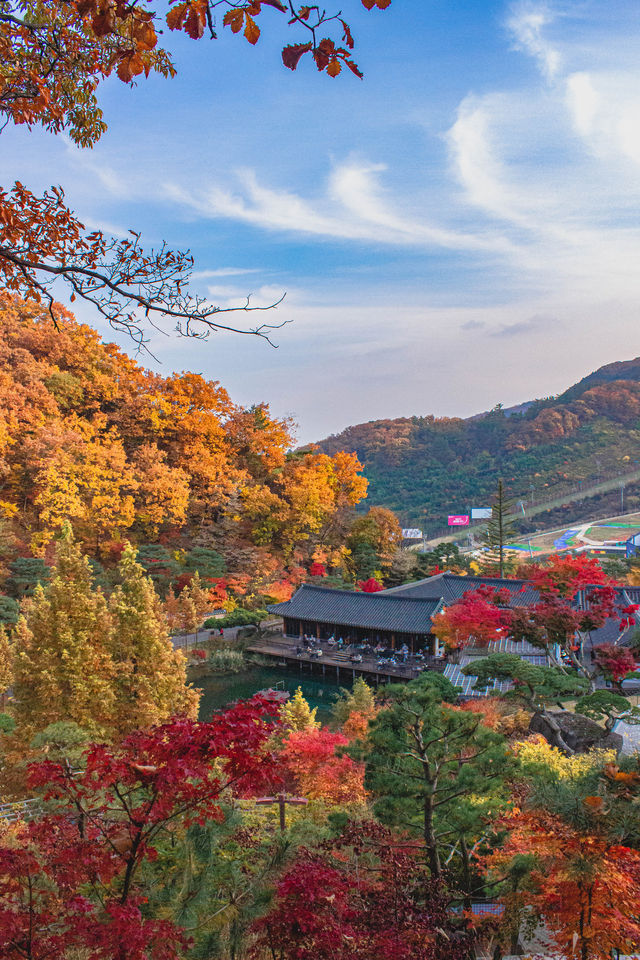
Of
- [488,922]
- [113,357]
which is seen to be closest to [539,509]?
[113,357]

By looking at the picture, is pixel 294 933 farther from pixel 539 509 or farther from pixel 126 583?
pixel 539 509

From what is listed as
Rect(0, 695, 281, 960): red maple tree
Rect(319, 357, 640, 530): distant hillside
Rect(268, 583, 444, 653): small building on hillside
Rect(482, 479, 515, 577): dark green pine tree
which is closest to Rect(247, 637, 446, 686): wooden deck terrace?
Rect(268, 583, 444, 653): small building on hillside

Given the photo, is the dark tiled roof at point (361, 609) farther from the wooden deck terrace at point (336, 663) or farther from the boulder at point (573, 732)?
the boulder at point (573, 732)

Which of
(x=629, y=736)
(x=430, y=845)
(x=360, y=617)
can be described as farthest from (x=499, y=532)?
(x=430, y=845)

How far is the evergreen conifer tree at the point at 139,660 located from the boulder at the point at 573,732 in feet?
19.4

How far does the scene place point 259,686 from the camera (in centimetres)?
1719

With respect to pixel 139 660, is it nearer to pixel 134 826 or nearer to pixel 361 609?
pixel 134 826

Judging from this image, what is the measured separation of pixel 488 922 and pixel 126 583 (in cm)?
618

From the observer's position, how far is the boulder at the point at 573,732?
28.8 feet

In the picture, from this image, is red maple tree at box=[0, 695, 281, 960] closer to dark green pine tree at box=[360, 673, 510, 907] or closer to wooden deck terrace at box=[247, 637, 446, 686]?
dark green pine tree at box=[360, 673, 510, 907]

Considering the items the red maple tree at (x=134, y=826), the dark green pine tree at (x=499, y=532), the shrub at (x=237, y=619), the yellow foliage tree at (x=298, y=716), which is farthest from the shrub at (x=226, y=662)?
the red maple tree at (x=134, y=826)

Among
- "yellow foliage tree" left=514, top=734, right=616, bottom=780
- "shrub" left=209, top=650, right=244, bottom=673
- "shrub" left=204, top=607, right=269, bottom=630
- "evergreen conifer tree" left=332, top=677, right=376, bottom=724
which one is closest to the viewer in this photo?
"yellow foliage tree" left=514, top=734, right=616, bottom=780

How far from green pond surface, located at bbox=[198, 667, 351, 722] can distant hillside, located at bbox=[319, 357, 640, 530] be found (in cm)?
3467

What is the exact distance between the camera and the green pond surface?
51.7 ft
